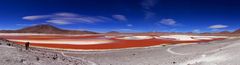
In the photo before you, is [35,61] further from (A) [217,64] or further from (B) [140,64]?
(A) [217,64]

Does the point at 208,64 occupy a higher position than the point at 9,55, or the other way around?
the point at 9,55

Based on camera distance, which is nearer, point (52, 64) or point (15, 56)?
point (15, 56)

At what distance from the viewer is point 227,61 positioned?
54.3 feet

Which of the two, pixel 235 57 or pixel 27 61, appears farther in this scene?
pixel 235 57

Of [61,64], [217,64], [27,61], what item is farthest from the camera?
[61,64]

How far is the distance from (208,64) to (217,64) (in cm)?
58

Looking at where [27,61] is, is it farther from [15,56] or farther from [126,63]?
[126,63]

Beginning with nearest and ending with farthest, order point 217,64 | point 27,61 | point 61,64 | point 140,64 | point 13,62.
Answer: point 13,62 → point 27,61 → point 217,64 → point 61,64 → point 140,64

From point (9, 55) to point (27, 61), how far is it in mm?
1256

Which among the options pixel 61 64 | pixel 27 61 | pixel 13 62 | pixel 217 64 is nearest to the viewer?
pixel 13 62

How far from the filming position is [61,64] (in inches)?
688

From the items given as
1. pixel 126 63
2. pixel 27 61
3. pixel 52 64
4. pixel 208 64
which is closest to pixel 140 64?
pixel 126 63

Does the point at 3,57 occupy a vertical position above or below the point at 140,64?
above

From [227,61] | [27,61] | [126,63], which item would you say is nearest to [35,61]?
[27,61]
